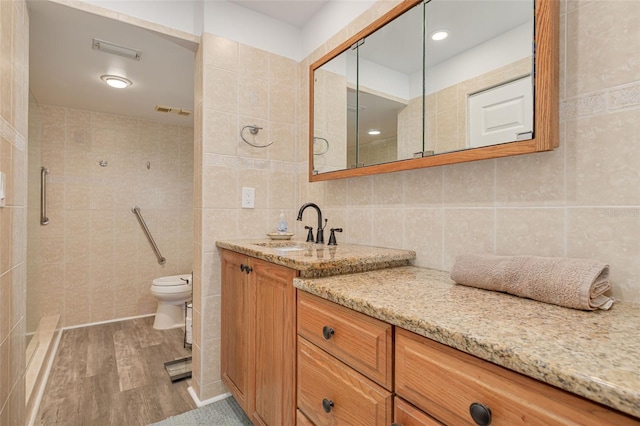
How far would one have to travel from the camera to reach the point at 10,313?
1367 mm

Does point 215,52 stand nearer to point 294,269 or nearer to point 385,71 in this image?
point 385,71

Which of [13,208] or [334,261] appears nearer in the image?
[334,261]

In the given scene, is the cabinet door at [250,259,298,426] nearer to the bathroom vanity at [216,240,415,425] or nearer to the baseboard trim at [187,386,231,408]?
the bathroom vanity at [216,240,415,425]

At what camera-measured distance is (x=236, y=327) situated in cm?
173

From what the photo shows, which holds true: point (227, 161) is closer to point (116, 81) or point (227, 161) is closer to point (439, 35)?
point (439, 35)

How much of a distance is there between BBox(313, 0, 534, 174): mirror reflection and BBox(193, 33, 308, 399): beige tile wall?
1.33 feet

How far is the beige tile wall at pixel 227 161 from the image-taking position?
1.91 metres

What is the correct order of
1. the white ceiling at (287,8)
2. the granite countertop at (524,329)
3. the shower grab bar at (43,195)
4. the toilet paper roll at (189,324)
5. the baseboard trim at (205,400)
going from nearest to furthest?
the granite countertop at (524,329) < the baseboard trim at (205,400) < the white ceiling at (287,8) < the toilet paper roll at (189,324) < the shower grab bar at (43,195)

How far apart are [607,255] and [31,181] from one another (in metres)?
4.01

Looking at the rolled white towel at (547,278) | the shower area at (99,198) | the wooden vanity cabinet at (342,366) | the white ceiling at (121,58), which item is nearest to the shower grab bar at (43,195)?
the shower area at (99,198)

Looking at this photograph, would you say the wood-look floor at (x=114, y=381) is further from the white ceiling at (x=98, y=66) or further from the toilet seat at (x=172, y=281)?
the white ceiling at (x=98, y=66)

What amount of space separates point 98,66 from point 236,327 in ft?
7.24

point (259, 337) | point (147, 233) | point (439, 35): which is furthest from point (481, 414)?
point (147, 233)

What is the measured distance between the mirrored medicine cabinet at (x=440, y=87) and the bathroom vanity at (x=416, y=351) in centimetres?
49
